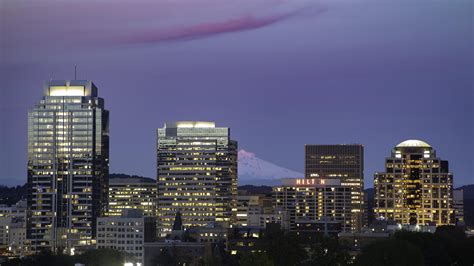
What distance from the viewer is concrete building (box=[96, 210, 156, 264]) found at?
184 metres

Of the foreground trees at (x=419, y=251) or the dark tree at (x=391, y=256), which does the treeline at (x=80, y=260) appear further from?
the dark tree at (x=391, y=256)

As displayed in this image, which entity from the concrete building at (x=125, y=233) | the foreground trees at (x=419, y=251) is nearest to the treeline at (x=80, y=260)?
the foreground trees at (x=419, y=251)

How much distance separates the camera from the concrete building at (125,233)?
18450 cm

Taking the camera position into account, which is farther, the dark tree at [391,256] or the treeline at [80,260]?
the treeline at [80,260]

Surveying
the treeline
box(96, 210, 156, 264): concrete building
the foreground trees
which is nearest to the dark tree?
the foreground trees

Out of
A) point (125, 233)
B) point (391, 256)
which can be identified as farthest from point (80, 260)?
point (125, 233)

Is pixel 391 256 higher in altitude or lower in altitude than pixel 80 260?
higher

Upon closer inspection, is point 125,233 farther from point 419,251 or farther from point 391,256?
point 391,256

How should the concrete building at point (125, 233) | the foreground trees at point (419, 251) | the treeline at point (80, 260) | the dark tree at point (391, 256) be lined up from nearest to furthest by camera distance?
the dark tree at point (391, 256) < the foreground trees at point (419, 251) < the treeline at point (80, 260) < the concrete building at point (125, 233)

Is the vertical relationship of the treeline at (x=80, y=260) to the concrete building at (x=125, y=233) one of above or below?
below

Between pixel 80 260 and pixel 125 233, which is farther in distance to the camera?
pixel 125 233

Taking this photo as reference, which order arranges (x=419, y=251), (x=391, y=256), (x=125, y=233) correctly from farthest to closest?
(x=125, y=233)
(x=419, y=251)
(x=391, y=256)

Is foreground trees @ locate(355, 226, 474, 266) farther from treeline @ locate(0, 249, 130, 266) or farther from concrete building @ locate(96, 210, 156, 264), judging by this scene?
concrete building @ locate(96, 210, 156, 264)

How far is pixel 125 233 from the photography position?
187000mm
